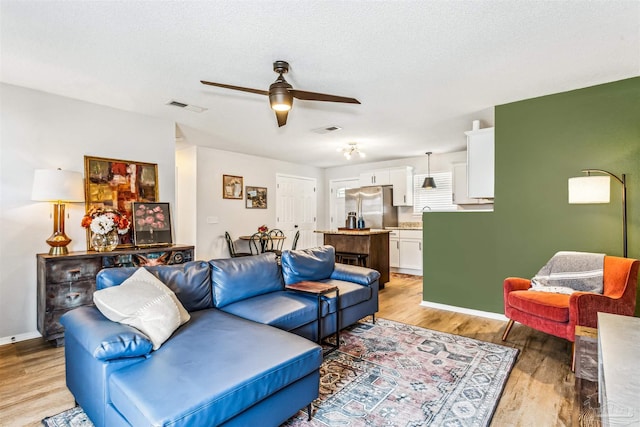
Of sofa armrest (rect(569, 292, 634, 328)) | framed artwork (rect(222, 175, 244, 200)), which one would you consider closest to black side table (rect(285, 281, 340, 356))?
sofa armrest (rect(569, 292, 634, 328))

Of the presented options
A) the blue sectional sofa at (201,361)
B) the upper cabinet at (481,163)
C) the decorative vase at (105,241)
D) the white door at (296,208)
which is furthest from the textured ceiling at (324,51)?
the white door at (296,208)

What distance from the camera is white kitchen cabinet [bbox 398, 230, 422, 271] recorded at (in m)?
6.53

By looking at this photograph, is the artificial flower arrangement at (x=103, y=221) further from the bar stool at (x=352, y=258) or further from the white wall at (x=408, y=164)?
the white wall at (x=408, y=164)

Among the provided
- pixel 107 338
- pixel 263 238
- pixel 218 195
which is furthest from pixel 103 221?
pixel 263 238

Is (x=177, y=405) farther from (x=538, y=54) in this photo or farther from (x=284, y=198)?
(x=284, y=198)

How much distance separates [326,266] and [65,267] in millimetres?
2612

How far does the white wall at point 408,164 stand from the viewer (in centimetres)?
651

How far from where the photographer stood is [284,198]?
7.47 m

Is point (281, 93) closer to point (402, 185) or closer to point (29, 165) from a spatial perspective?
point (29, 165)

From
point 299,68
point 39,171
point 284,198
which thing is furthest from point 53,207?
point 284,198

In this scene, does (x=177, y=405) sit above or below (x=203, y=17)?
below

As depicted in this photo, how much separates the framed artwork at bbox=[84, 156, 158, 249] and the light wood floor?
4.28 ft

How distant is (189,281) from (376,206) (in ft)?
16.7

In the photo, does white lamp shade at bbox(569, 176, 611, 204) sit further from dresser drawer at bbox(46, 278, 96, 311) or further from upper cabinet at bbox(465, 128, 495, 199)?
dresser drawer at bbox(46, 278, 96, 311)
